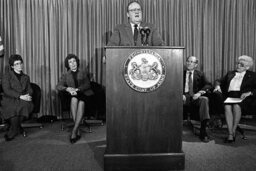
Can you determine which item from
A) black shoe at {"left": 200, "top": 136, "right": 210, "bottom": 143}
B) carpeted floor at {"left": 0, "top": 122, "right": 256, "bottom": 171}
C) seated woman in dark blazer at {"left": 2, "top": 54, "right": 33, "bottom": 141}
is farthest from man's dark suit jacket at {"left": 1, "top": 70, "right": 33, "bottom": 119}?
black shoe at {"left": 200, "top": 136, "right": 210, "bottom": 143}

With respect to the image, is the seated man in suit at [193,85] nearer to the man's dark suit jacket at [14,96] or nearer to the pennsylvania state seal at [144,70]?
the pennsylvania state seal at [144,70]

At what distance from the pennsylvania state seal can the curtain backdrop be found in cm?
304

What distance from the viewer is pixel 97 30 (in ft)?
17.6

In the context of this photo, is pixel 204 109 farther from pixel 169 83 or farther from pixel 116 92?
pixel 116 92

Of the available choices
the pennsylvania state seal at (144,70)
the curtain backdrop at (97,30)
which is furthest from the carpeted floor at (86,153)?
the curtain backdrop at (97,30)

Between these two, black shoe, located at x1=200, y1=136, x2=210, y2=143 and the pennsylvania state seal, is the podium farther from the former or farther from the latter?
black shoe, located at x1=200, y1=136, x2=210, y2=143

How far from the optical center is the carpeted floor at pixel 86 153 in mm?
2744

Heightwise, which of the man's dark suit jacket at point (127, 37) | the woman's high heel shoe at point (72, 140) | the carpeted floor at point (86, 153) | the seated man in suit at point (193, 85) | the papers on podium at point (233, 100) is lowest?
the carpeted floor at point (86, 153)

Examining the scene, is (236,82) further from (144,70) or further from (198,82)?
(144,70)

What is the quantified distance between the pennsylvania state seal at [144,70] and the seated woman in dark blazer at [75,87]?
5.64 feet

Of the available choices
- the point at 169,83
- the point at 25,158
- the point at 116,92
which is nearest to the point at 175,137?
the point at 169,83

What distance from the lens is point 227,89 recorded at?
4.30 m

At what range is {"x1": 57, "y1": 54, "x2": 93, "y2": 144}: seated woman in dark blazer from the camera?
400 centimetres

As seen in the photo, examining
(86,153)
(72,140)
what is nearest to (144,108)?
(86,153)
